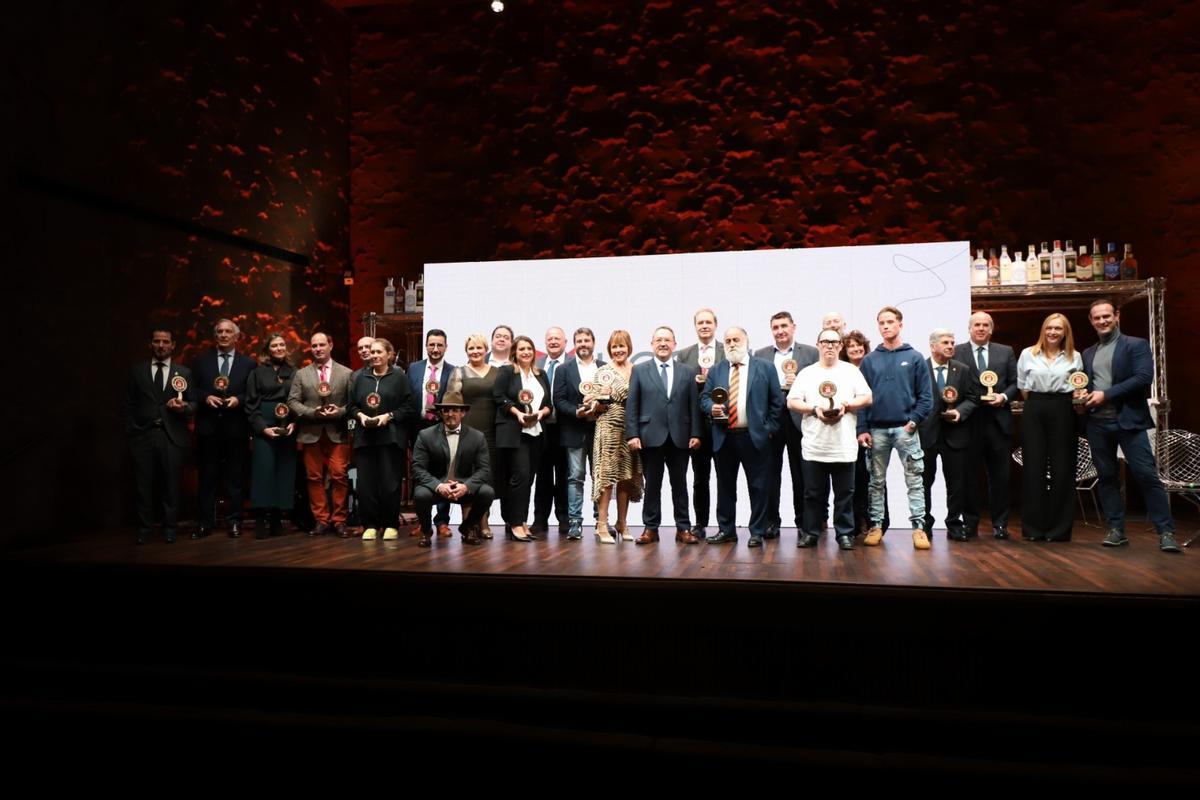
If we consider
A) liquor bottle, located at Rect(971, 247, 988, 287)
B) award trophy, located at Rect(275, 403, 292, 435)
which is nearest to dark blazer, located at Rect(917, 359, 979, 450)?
liquor bottle, located at Rect(971, 247, 988, 287)

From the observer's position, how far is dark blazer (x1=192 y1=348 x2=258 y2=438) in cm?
678

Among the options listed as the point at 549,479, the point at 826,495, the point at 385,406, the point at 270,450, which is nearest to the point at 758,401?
the point at 826,495

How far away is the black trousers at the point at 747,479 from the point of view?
6121 mm

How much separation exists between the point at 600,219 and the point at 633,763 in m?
7.08

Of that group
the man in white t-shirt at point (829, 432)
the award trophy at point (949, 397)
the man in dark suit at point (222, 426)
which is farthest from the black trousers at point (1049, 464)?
the man in dark suit at point (222, 426)

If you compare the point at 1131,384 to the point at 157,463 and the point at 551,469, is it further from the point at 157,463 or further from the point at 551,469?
the point at 157,463

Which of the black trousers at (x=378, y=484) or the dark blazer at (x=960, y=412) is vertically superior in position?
the dark blazer at (x=960, y=412)

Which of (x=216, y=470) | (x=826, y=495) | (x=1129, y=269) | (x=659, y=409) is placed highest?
(x=1129, y=269)

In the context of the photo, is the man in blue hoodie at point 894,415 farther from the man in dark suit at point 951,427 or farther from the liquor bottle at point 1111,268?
the liquor bottle at point 1111,268

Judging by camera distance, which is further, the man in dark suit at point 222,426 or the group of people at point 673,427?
the man in dark suit at point 222,426

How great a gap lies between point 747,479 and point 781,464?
0.44m

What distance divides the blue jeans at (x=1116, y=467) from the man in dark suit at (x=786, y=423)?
1871 mm

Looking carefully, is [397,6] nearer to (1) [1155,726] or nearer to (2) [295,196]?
(2) [295,196]

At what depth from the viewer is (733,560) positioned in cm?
517
